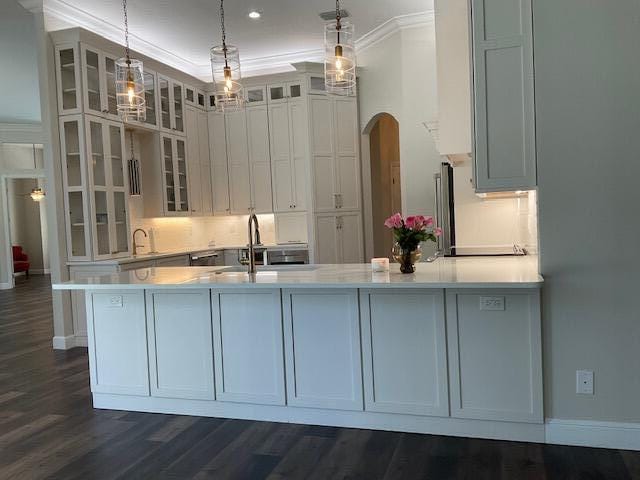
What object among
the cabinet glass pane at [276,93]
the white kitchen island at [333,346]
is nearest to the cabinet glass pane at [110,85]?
the cabinet glass pane at [276,93]

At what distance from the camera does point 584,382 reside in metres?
2.84

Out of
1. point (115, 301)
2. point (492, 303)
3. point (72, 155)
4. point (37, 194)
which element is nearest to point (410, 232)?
point (492, 303)

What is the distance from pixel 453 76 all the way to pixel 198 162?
4.25 metres

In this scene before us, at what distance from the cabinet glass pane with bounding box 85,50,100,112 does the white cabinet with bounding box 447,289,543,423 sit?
4.24m

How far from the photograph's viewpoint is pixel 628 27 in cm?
272

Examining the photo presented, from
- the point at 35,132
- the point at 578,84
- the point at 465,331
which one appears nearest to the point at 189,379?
the point at 465,331

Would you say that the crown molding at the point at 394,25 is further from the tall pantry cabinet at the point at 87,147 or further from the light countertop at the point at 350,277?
the light countertop at the point at 350,277

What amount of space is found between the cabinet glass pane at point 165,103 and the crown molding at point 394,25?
97.3 inches

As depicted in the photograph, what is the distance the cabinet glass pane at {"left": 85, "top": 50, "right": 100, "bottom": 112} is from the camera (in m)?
5.40

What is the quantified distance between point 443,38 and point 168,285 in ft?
8.59

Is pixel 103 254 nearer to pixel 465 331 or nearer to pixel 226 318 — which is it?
pixel 226 318

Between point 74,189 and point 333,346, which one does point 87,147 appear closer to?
point 74,189

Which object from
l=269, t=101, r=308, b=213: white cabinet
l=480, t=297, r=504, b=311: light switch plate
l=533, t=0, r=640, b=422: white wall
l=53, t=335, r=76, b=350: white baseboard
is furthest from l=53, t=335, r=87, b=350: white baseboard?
l=533, t=0, r=640, b=422: white wall

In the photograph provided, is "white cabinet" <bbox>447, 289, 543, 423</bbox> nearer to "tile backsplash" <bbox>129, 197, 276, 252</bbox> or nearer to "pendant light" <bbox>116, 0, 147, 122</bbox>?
"pendant light" <bbox>116, 0, 147, 122</bbox>
